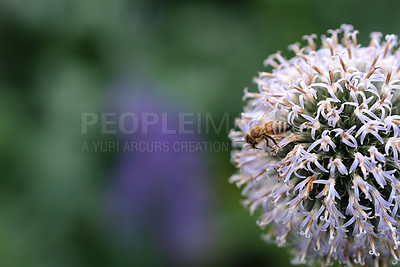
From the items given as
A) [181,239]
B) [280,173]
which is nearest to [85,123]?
[181,239]

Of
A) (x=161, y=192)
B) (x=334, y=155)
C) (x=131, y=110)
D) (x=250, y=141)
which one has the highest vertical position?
(x=131, y=110)

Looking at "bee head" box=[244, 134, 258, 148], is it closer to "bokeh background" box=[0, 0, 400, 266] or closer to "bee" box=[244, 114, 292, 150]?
"bee" box=[244, 114, 292, 150]

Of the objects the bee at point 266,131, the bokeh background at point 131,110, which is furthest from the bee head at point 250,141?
the bokeh background at point 131,110

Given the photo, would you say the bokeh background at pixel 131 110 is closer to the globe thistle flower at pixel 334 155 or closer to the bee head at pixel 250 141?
the globe thistle flower at pixel 334 155

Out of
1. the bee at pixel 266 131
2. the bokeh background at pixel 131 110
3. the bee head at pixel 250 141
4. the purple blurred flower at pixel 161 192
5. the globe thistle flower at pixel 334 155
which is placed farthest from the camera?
the purple blurred flower at pixel 161 192

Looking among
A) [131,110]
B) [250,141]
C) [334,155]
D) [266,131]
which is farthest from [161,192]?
[334,155]

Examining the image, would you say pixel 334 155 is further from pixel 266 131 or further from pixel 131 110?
pixel 131 110
